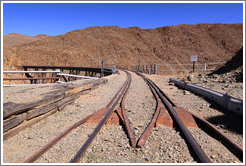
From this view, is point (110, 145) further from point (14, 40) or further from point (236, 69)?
point (14, 40)

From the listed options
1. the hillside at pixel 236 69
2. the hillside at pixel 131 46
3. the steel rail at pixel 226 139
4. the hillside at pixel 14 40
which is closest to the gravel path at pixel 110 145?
the steel rail at pixel 226 139

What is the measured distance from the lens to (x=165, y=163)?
266 cm

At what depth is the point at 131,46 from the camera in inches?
3174

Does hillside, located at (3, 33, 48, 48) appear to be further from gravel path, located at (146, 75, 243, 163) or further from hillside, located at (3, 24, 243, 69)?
gravel path, located at (146, 75, 243, 163)

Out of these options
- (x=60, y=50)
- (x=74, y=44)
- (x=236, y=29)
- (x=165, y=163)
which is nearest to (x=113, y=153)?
(x=165, y=163)

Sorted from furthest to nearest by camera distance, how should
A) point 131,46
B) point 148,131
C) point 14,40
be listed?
point 14,40
point 131,46
point 148,131

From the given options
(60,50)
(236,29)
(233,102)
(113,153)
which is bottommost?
(113,153)

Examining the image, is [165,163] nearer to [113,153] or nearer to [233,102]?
[113,153]

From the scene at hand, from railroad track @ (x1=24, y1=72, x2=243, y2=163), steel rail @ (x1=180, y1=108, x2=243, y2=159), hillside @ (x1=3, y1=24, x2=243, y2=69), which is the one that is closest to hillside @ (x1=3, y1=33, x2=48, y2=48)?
hillside @ (x1=3, y1=24, x2=243, y2=69)

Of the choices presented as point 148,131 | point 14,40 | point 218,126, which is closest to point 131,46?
point 218,126

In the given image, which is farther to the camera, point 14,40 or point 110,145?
point 14,40

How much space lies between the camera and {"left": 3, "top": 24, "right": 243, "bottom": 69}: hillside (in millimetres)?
67875

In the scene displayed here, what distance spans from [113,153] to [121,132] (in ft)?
2.84

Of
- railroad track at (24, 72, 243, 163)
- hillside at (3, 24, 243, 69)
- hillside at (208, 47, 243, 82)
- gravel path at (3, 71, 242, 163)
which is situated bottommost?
gravel path at (3, 71, 242, 163)
